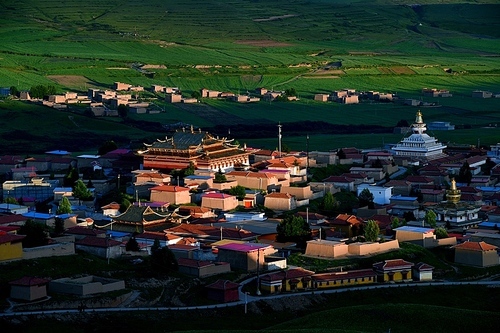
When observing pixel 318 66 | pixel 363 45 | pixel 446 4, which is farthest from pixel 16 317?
pixel 446 4

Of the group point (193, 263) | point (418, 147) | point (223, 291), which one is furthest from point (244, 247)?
point (418, 147)

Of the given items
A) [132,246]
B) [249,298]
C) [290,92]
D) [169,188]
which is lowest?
[249,298]

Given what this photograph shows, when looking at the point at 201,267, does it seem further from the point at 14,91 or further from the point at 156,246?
the point at 14,91

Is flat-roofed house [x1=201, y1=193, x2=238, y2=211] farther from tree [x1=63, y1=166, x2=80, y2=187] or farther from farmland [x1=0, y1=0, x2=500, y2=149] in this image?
farmland [x1=0, y1=0, x2=500, y2=149]

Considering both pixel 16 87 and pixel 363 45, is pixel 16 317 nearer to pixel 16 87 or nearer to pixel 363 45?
pixel 16 87

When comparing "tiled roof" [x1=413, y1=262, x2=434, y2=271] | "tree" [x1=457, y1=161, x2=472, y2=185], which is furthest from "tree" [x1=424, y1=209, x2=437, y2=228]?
"tree" [x1=457, y1=161, x2=472, y2=185]

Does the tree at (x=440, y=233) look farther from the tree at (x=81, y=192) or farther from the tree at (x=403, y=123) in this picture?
the tree at (x=403, y=123)

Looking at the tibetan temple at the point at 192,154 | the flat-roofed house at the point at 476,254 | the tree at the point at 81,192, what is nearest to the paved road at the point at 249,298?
the flat-roofed house at the point at 476,254
